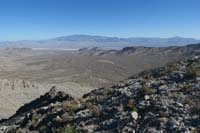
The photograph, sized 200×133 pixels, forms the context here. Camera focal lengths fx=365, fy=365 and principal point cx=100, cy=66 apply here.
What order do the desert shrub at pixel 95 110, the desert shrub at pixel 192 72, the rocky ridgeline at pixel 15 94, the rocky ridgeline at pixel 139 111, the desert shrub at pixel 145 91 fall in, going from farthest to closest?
the rocky ridgeline at pixel 15 94 < the desert shrub at pixel 192 72 < the desert shrub at pixel 145 91 < the desert shrub at pixel 95 110 < the rocky ridgeline at pixel 139 111

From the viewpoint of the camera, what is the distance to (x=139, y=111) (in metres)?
11.0

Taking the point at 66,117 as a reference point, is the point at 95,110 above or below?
above

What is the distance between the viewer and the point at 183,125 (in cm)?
959

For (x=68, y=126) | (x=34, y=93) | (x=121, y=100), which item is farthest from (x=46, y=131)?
(x=34, y=93)

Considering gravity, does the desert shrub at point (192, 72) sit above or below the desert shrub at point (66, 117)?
above

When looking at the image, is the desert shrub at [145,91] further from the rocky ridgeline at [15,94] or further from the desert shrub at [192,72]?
the rocky ridgeline at [15,94]

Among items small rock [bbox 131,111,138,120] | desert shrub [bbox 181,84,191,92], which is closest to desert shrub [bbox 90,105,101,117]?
small rock [bbox 131,111,138,120]

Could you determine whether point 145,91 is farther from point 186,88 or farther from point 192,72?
point 192,72

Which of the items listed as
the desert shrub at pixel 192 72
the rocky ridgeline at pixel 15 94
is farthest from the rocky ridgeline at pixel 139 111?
the rocky ridgeline at pixel 15 94

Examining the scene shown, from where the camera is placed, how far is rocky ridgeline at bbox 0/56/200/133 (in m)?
10.0

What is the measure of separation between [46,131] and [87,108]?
5.52ft

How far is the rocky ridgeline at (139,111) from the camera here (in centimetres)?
1004

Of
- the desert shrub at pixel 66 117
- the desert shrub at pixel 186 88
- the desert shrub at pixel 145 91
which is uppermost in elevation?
the desert shrub at pixel 186 88

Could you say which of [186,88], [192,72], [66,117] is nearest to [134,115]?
[186,88]
